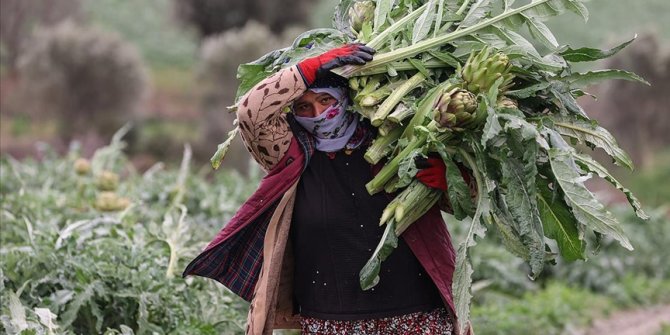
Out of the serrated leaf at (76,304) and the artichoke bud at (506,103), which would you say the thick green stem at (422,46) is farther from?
the serrated leaf at (76,304)

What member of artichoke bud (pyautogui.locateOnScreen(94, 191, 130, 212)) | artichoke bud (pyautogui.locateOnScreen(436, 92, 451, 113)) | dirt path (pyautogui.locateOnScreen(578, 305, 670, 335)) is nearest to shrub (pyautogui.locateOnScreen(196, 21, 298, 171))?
dirt path (pyautogui.locateOnScreen(578, 305, 670, 335))

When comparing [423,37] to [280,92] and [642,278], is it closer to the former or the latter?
[280,92]

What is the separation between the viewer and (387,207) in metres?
3.49

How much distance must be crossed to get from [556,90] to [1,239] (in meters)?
3.11

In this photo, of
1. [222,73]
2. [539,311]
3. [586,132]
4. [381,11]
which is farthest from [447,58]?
[222,73]

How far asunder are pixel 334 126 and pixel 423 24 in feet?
1.52

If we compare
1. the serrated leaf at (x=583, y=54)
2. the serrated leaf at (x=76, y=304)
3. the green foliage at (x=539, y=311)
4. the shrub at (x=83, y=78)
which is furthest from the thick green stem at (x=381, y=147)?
the shrub at (x=83, y=78)

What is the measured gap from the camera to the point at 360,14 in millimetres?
3861

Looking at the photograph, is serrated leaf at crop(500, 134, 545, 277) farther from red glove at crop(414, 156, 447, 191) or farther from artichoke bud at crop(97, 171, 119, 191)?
artichoke bud at crop(97, 171, 119, 191)

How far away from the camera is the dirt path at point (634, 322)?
8.41 meters

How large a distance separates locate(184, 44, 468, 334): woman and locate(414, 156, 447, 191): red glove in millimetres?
202

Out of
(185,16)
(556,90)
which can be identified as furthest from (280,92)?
(185,16)

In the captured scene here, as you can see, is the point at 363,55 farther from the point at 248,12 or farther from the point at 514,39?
the point at 248,12

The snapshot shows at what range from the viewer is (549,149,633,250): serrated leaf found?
3354mm
